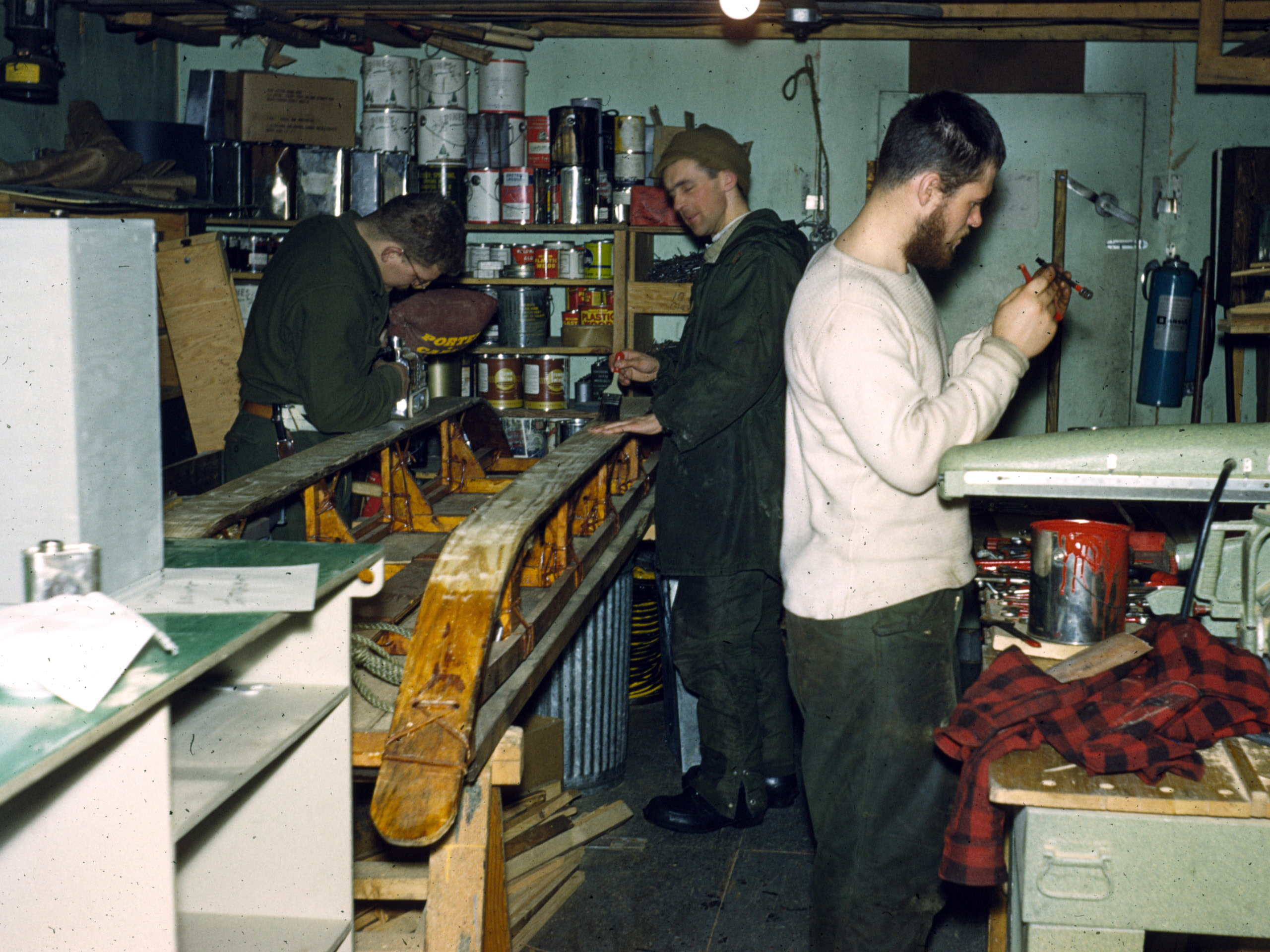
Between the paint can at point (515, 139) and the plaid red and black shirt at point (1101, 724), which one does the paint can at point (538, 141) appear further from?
the plaid red and black shirt at point (1101, 724)

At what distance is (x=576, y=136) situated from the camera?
553 centimetres

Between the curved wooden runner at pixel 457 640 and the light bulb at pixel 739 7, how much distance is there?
2234mm

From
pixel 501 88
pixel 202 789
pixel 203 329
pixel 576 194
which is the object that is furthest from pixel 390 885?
pixel 501 88

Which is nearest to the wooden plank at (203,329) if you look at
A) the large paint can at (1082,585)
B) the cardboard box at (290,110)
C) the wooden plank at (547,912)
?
the cardboard box at (290,110)

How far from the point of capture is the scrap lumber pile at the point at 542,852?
3033 mm

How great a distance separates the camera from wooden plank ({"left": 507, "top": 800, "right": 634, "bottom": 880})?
3121 mm

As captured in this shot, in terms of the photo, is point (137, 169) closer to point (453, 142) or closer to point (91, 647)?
point (453, 142)

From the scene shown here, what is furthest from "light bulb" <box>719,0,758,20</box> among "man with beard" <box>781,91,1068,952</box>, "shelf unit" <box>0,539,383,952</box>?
"shelf unit" <box>0,539,383,952</box>

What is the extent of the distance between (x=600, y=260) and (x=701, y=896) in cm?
324

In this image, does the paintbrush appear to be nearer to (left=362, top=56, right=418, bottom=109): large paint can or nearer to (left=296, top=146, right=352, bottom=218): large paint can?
(left=296, top=146, right=352, bottom=218): large paint can

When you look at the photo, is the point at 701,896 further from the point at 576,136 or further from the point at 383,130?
the point at 383,130

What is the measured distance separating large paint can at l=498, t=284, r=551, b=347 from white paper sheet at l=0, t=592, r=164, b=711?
4.34m

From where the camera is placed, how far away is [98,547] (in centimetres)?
146

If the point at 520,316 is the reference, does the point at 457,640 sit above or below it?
below
